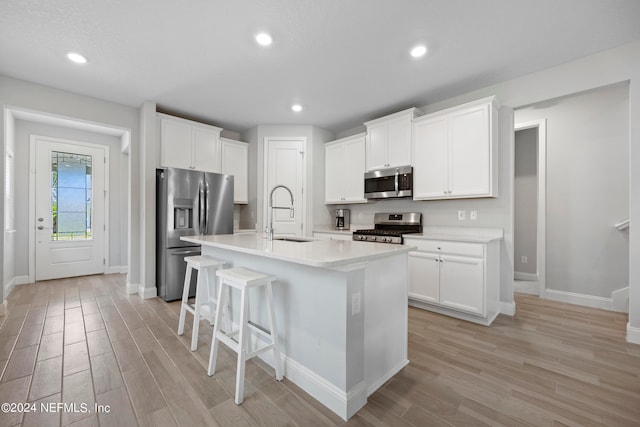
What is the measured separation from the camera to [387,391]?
175 cm

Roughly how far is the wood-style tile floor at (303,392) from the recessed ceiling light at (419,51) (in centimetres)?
266

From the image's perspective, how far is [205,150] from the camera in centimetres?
434

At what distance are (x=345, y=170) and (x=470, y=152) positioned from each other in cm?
195

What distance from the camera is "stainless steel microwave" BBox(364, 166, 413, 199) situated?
12.1 feet

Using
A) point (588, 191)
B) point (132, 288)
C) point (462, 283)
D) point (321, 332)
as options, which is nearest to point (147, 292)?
point (132, 288)

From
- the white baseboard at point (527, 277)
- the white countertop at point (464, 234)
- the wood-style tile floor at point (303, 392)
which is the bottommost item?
the wood-style tile floor at point (303, 392)

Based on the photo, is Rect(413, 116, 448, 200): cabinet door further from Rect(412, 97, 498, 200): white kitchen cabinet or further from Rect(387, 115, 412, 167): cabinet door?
Rect(387, 115, 412, 167): cabinet door

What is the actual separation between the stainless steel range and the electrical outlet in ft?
6.21

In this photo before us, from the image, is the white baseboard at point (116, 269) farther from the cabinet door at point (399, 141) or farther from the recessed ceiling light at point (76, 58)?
the cabinet door at point (399, 141)

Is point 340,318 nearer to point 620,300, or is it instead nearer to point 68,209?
point 620,300

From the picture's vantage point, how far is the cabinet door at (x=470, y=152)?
9.90 feet

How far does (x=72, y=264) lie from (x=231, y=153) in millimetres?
3350

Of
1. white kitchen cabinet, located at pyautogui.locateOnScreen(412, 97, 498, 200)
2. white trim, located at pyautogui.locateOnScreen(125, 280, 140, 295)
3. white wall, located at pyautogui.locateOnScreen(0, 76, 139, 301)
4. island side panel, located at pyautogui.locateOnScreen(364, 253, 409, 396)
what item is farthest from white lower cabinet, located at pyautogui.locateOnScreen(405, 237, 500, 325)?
white wall, located at pyautogui.locateOnScreen(0, 76, 139, 301)

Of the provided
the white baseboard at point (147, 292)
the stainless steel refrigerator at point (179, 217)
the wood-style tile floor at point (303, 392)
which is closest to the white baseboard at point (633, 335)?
the wood-style tile floor at point (303, 392)
